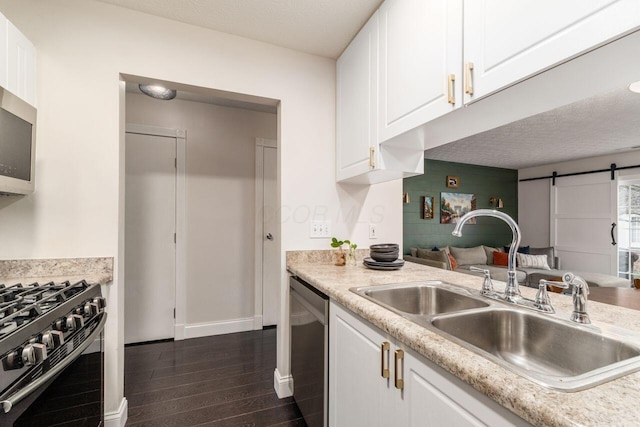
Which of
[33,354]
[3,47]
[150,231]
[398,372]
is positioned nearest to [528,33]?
[398,372]

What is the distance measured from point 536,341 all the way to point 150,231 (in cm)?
300

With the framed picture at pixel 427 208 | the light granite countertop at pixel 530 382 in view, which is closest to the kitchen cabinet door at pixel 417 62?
the light granite countertop at pixel 530 382

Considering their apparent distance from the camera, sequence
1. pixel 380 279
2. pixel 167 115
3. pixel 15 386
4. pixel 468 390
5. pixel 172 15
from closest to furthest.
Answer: pixel 468 390, pixel 15 386, pixel 380 279, pixel 172 15, pixel 167 115

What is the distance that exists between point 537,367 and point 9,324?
159cm

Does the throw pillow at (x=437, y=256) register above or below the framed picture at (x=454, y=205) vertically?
below

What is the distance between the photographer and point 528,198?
5875 millimetres

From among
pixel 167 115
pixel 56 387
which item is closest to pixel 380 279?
pixel 56 387

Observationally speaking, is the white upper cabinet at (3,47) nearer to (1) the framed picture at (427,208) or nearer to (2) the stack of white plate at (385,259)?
(2) the stack of white plate at (385,259)

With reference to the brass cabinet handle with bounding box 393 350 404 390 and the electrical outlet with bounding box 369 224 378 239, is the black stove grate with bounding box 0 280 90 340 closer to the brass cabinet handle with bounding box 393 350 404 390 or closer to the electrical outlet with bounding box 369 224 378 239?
the brass cabinet handle with bounding box 393 350 404 390

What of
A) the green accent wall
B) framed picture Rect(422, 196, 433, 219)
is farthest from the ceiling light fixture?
framed picture Rect(422, 196, 433, 219)

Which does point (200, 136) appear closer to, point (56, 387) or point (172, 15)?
point (172, 15)

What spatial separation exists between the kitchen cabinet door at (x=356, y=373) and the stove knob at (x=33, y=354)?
0.97 metres

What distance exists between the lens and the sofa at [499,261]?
4285 millimetres

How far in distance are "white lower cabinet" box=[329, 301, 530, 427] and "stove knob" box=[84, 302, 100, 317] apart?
3.32 feet
